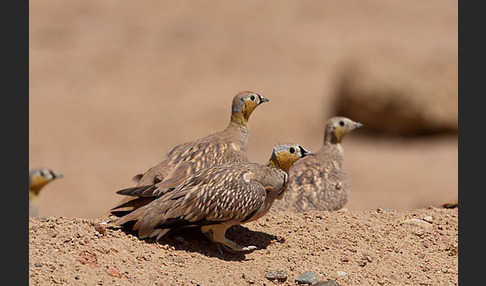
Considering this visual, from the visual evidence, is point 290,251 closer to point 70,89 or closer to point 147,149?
point 147,149

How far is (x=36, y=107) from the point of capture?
24.4 metres

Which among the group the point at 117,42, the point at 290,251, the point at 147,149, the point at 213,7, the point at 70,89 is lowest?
the point at 290,251

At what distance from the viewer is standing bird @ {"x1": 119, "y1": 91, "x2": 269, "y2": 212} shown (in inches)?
353

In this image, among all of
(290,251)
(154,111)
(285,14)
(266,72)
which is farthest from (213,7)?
(290,251)

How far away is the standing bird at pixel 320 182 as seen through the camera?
10.5 m

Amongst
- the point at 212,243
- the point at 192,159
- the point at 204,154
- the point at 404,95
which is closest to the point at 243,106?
the point at 204,154

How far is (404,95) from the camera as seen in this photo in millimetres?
21844

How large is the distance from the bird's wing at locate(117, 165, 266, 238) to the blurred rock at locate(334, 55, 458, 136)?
47.0ft

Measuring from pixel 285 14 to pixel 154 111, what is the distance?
32.6 feet

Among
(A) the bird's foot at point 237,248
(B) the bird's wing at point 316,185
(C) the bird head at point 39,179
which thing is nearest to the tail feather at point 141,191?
(A) the bird's foot at point 237,248

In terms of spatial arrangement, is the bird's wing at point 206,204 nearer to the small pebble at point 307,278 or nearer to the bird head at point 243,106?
the small pebble at point 307,278

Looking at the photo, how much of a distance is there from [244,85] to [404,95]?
5.51 m

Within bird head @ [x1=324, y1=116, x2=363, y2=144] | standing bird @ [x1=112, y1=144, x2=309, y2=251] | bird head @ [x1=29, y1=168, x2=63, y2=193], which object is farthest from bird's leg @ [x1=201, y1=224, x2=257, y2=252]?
bird head @ [x1=29, y1=168, x2=63, y2=193]

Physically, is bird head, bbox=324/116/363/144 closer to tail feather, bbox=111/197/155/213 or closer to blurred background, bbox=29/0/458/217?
blurred background, bbox=29/0/458/217
